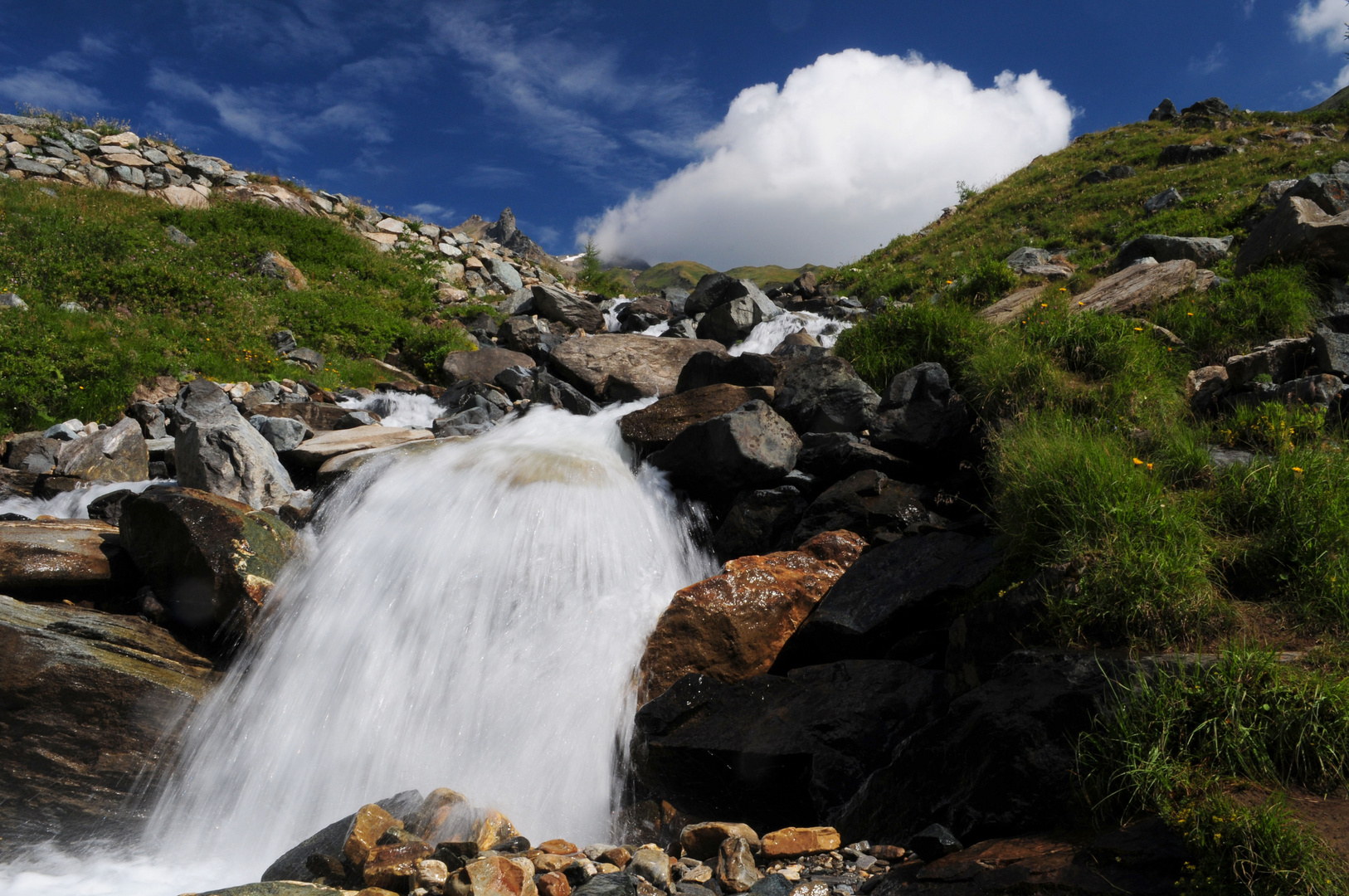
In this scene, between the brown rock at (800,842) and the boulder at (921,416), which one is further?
the boulder at (921,416)

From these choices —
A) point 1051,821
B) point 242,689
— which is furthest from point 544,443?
point 1051,821

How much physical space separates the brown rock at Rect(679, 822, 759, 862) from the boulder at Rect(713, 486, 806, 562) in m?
4.09

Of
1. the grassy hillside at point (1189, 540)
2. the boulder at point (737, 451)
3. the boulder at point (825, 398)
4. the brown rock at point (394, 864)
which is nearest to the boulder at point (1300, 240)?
the grassy hillside at point (1189, 540)

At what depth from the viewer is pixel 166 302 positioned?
16719 millimetres

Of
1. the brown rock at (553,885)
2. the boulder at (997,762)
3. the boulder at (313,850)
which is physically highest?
the boulder at (997,762)

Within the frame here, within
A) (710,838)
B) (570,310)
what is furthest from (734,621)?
(570,310)

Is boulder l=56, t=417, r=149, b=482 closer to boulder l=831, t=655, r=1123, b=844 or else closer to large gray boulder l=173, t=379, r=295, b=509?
large gray boulder l=173, t=379, r=295, b=509

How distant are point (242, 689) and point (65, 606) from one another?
2282 millimetres

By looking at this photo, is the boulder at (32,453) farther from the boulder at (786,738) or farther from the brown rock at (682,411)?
the boulder at (786,738)

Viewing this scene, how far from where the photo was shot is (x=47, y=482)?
10211 millimetres

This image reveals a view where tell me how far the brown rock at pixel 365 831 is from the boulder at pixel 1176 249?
13.4 meters

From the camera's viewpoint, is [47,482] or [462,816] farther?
[47,482]

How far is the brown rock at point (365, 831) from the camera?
14.3 ft

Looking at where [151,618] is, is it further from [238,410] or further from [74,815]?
[238,410]
